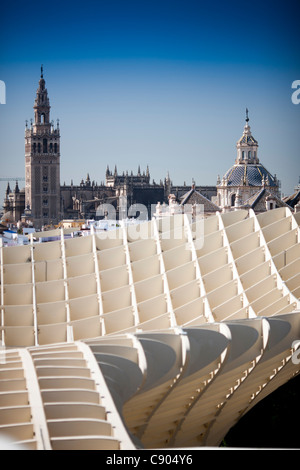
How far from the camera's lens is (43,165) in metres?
73.0

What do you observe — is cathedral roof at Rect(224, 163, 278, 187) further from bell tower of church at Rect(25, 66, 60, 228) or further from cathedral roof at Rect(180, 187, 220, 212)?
bell tower of church at Rect(25, 66, 60, 228)

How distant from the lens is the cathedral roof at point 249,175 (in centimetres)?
4375

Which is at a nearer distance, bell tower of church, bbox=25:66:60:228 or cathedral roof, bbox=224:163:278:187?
cathedral roof, bbox=224:163:278:187

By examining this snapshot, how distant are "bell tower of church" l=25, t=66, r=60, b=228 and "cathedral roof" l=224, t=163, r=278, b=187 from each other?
30355mm

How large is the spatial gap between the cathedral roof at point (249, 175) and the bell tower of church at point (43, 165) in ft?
99.6

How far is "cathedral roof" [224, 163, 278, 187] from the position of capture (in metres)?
43.8

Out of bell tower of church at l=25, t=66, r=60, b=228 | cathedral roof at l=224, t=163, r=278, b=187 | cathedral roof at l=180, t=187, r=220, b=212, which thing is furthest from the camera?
bell tower of church at l=25, t=66, r=60, b=228

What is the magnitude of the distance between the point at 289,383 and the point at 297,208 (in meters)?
21.7

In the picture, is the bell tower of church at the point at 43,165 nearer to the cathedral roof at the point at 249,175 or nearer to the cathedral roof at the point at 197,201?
the cathedral roof at the point at 249,175

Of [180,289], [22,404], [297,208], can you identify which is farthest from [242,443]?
[297,208]

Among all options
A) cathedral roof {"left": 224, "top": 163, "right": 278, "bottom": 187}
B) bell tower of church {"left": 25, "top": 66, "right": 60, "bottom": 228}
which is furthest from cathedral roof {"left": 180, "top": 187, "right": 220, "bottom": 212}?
bell tower of church {"left": 25, "top": 66, "right": 60, "bottom": 228}

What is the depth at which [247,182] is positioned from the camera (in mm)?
43531

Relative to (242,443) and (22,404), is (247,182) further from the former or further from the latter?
(22,404)

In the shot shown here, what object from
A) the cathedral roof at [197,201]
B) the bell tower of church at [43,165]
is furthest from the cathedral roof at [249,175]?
the bell tower of church at [43,165]
